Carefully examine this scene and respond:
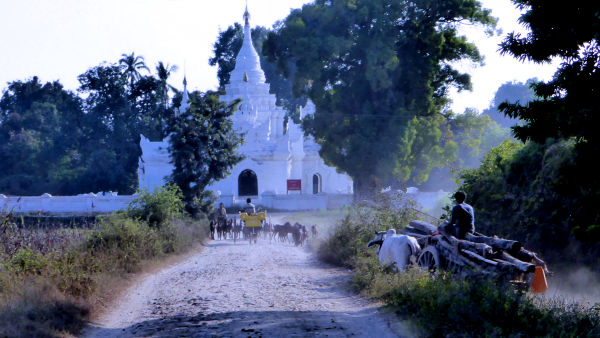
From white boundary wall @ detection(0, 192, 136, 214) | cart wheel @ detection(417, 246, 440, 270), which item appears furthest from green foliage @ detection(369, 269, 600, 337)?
white boundary wall @ detection(0, 192, 136, 214)

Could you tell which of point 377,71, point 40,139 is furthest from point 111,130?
point 377,71

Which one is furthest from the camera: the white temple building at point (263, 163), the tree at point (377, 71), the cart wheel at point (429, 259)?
the white temple building at point (263, 163)

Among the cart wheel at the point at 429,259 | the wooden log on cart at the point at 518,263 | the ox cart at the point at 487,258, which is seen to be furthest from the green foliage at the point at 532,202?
the cart wheel at the point at 429,259

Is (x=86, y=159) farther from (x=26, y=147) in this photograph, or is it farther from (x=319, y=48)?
(x=319, y=48)

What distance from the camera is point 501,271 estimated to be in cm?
932

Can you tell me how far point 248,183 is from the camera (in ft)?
175

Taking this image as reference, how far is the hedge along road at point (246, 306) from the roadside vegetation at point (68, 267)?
45cm

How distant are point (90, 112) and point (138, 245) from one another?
5049 centimetres

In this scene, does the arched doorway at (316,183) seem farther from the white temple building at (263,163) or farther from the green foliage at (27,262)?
the green foliage at (27,262)

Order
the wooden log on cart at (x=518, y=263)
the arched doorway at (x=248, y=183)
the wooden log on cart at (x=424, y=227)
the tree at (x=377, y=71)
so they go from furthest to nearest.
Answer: the arched doorway at (x=248, y=183), the tree at (x=377, y=71), the wooden log on cart at (x=424, y=227), the wooden log on cart at (x=518, y=263)

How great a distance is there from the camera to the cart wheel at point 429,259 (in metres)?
11.3

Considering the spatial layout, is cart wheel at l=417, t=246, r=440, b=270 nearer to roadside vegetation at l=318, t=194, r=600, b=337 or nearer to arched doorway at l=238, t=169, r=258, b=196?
roadside vegetation at l=318, t=194, r=600, b=337

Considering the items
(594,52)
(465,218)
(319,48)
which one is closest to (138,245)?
(465,218)

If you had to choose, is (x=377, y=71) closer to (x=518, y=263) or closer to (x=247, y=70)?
(x=247, y=70)
